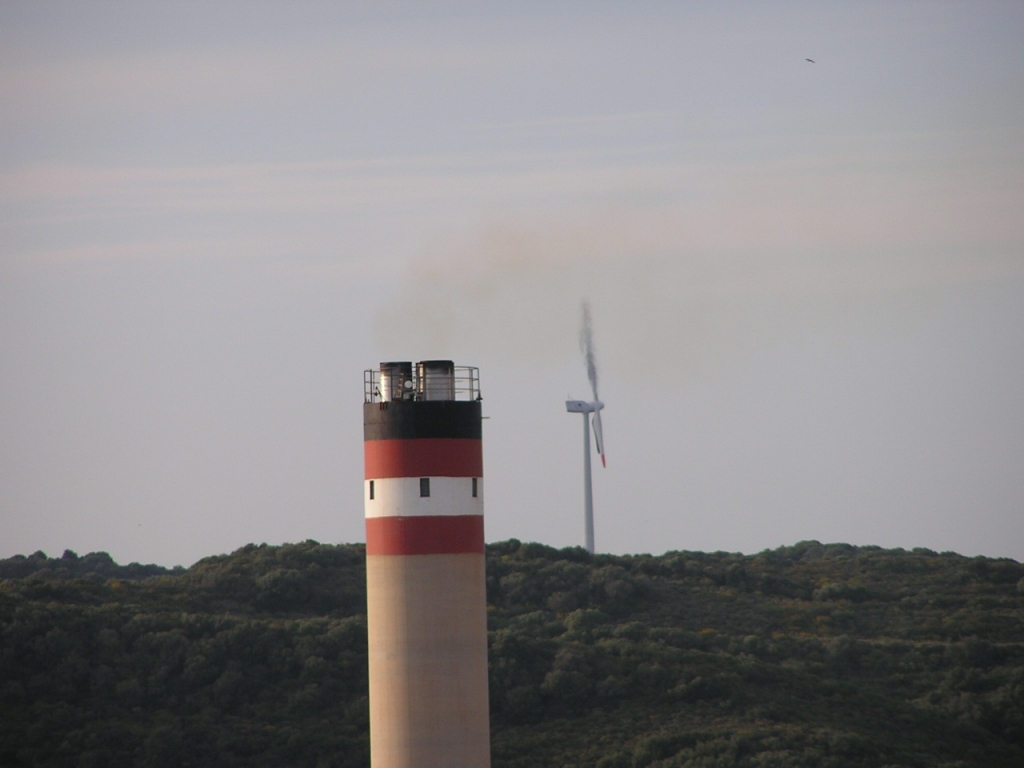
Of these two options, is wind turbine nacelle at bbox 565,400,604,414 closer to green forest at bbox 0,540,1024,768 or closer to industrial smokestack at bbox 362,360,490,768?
green forest at bbox 0,540,1024,768

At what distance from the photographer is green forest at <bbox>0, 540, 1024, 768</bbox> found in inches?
3807

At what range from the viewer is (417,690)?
138 feet

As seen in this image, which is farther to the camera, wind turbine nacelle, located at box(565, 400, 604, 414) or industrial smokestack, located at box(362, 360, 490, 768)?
wind turbine nacelle, located at box(565, 400, 604, 414)

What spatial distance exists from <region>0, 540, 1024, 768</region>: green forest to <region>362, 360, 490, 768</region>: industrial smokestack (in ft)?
176

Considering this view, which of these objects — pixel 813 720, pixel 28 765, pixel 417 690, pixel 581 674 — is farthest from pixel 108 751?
pixel 417 690

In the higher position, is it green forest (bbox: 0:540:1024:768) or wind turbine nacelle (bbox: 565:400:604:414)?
wind turbine nacelle (bbox: 565:400:604:414)

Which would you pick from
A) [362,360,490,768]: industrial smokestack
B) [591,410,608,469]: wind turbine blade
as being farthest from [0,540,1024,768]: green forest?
[362,360,490,768]: industrial smokestack

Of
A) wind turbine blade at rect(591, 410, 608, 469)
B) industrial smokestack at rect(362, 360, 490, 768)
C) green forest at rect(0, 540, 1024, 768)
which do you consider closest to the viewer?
industrial smokestack at rect(362, 360, 490, 768)

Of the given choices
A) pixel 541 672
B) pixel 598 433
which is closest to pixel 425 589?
pixel 541 672

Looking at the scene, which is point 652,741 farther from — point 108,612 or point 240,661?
point 108,612

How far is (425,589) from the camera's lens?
4206cm

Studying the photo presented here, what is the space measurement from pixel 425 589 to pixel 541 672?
226ft

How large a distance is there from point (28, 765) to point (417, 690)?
186 feet

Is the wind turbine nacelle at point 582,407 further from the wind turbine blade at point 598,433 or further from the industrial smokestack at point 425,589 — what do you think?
the industrial smokestack at point 425,589
